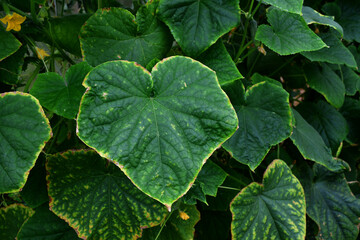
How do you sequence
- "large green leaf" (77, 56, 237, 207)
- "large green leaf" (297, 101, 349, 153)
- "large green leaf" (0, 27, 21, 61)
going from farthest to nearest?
"large green leaf" (297, 101, 349, 153)
"large green leaf" (0, 27, 21, 61)
"large green leaf" (77, 56, 237, 207)

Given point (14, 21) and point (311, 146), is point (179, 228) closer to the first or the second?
point (311, 146)

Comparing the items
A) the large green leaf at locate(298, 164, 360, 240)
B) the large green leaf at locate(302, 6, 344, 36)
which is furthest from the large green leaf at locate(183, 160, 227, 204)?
the large green leaf at locate(302, 6, 344, 36)

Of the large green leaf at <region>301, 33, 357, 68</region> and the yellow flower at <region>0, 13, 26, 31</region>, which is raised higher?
the yellow flower at <region>0, 13, 26, 31</region>

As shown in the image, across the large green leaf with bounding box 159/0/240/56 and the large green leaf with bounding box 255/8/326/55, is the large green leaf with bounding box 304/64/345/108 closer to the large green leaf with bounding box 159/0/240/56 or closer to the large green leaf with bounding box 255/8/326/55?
the large green leaf with bounding box 255/8/326/55

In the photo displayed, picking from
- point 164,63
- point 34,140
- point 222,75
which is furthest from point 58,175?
point 222,75

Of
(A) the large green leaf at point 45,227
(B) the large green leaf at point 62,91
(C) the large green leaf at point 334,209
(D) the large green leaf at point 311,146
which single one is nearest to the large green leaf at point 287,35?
(D) the large green leaf at point 311,146

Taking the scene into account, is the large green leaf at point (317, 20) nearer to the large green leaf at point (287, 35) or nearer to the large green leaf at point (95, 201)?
→ the large green leaf at point (287, 35)

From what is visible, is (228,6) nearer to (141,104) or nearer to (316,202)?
(141,104)

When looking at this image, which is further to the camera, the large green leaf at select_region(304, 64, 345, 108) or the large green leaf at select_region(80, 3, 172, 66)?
the large green leaf at select_region(304, 64, 345, 108)
